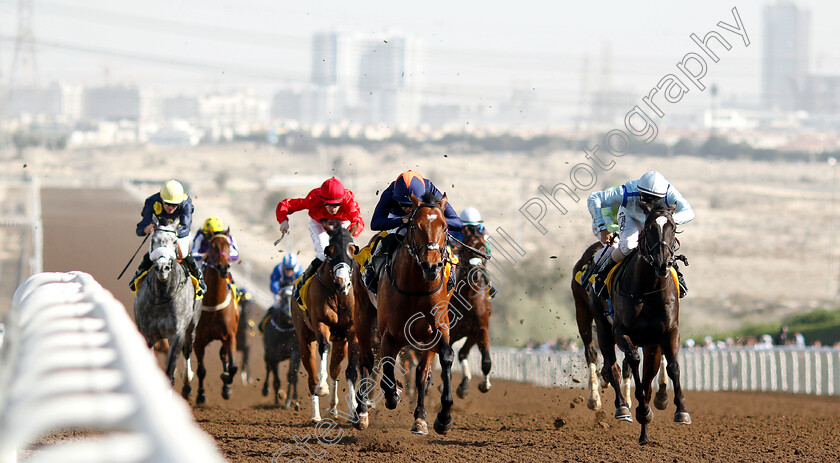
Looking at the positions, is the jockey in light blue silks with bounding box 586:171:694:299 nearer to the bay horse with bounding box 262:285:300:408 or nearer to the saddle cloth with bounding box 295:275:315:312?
the saddle cloth with bounding box 295:275:315:312

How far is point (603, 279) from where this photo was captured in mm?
10781

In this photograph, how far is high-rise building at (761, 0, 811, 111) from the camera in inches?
4756

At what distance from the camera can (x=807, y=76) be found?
11650 centimetres

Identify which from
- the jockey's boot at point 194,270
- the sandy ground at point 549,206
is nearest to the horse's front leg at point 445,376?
the jockey's boot at point 194,270

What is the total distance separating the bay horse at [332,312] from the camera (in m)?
10.5

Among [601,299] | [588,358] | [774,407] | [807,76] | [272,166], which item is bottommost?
[774,407]

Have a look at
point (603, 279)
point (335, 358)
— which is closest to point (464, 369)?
point (335, 358)

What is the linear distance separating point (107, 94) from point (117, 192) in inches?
5119

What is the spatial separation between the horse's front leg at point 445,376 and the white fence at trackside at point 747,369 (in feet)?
28.8

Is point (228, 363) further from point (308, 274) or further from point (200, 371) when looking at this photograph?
point (308, 274)

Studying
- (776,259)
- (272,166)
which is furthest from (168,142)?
(776,259)

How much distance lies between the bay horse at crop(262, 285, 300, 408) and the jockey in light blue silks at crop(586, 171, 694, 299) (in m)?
5.14

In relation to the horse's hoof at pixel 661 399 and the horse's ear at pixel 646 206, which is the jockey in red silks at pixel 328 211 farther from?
the horse's hoof at pixel 661 399

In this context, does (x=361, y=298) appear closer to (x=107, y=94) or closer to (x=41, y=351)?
(x=41, y=351)
